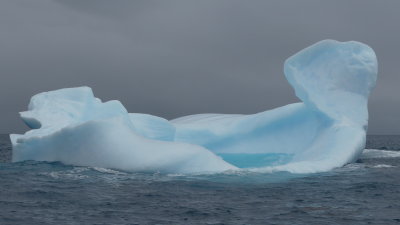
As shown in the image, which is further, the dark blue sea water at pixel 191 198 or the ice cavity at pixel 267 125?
the ice cavity at pixel 267 125

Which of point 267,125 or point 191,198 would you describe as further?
point 267,125

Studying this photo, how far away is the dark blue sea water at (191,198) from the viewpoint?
985cm

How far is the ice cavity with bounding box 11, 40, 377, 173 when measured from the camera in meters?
17.4

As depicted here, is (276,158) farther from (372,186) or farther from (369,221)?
(369,221)

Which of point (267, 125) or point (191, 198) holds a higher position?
point (267, 125)

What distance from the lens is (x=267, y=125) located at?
22141mm

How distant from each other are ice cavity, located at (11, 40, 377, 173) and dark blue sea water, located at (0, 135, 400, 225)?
4.43 feet

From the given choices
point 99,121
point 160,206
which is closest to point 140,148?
point 99,121

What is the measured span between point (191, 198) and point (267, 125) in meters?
10.8

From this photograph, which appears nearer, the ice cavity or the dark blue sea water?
the dark blue sea water

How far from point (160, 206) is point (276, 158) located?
10.4m

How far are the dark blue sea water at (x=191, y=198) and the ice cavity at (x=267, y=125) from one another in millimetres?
1351

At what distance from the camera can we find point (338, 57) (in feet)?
70.8

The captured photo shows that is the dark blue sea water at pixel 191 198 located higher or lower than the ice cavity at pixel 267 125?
lower
